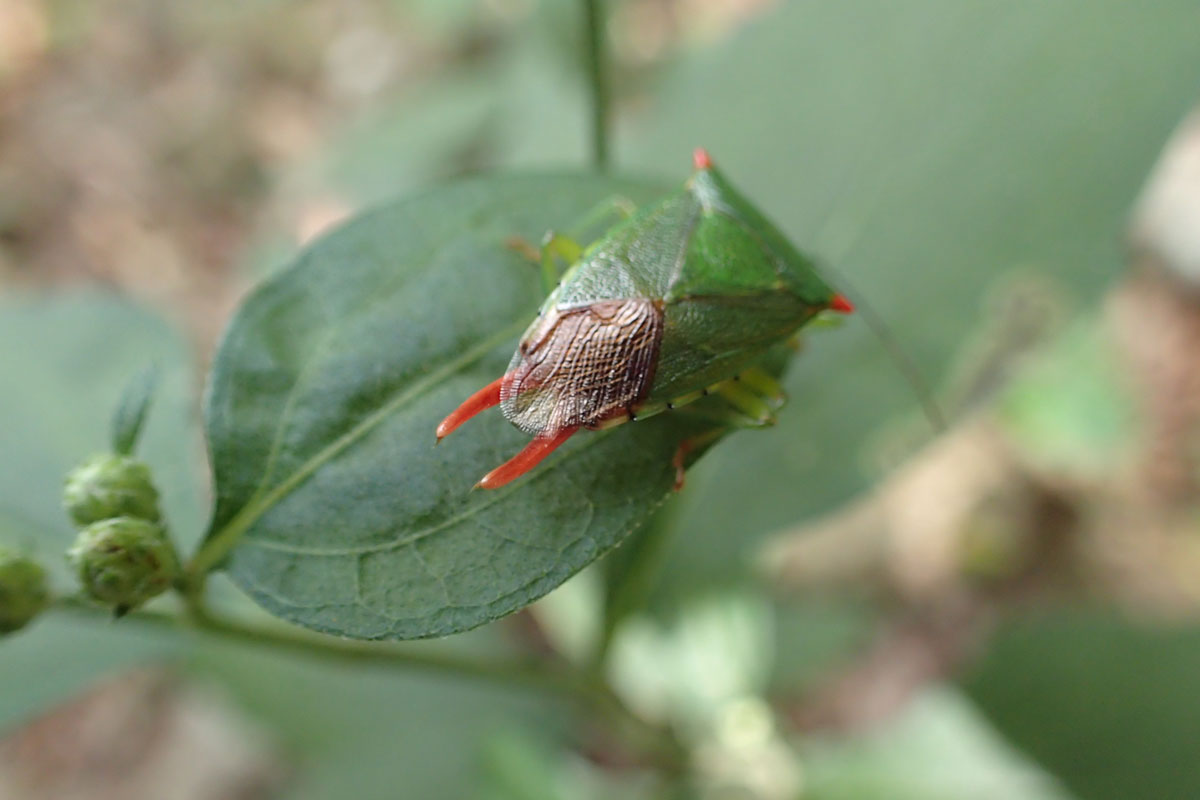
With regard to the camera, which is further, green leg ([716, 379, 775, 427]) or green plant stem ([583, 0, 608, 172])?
green plant stem ([583, 0, 608, 172])

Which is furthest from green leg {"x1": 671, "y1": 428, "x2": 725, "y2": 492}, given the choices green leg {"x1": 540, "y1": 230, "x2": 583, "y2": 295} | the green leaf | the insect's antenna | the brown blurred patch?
the brown blurred patch

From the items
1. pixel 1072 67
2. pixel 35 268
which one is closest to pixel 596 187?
pixel 1072 67

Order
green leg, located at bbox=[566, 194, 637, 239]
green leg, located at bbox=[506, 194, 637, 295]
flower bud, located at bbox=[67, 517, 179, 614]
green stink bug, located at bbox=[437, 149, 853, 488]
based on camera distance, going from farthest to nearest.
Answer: green leg, located at bbox=[566, 194, 637, 239] < green leg, located at bbox=[506, 194, 637, 295] < green stink bug, located at bbox=[437, 149, 853, 488] < flower bud, located at bbox=[67, 517, 179, 614]

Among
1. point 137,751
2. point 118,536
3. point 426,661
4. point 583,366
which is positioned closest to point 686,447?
point 583,366

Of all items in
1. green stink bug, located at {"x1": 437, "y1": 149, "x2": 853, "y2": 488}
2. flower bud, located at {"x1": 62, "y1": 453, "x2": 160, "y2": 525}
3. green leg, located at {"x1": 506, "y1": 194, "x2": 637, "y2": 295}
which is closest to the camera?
flower bud, located at {"x1": 62, "y1": 453, "x2": 160, "y2": 525}

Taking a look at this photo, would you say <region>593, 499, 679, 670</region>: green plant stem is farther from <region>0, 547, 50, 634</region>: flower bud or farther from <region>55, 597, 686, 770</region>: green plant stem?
<region>0, 547, 50, 634</region>: flower bud

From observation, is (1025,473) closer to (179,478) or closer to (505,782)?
(505,782)

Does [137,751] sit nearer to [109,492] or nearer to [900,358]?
[109,492]
